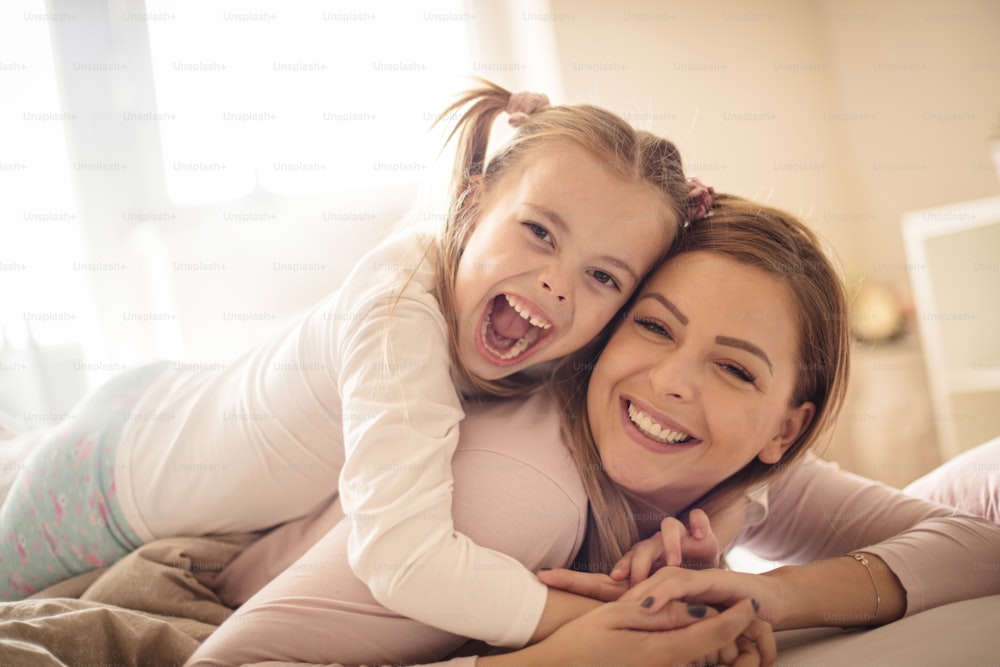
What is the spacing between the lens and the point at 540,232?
129 centimetres

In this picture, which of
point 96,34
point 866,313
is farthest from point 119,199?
point 866,313

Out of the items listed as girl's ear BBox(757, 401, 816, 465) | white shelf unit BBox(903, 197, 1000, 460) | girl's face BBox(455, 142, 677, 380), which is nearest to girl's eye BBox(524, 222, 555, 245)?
girl's face BBox(455, 142, 677, 380)

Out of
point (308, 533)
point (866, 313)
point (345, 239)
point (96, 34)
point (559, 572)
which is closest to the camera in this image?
point (559, 572)

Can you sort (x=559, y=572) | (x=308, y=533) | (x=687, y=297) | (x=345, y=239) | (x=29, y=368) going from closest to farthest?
(x=559, y=572) < (x=687, y=297) < (x=308, y=533) < (x=29, y=368) < (x=345, y=239)

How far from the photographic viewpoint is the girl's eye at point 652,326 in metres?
1.22

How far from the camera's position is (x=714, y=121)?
3.42 m

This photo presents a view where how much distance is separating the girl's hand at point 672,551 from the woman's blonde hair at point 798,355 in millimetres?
69

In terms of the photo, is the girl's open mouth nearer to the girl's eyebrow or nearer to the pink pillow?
the girl's eyebrow

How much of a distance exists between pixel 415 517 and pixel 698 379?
1.55 feet

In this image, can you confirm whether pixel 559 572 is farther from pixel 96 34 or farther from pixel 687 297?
pixel 96 34

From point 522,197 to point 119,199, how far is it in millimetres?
2046

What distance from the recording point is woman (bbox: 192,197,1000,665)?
3.29ft

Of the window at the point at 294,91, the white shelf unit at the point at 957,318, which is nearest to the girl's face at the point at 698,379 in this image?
the window at the point at 294,91

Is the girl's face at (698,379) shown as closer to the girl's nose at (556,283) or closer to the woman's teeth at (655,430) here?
the woman's teeth at (655,430)
